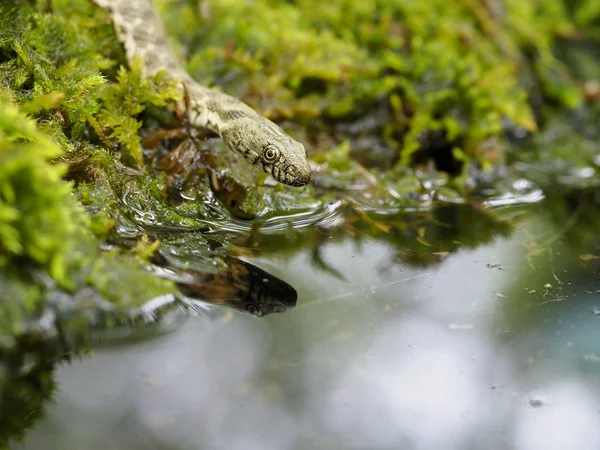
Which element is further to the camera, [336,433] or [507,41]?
[507,41]

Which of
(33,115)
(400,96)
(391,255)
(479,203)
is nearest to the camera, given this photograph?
(33,115)

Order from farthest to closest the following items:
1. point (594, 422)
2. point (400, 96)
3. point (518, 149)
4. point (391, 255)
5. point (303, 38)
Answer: point (518, 149)
point (400, 96)
point (303, 38)
point (391, 255)
point (594, 422)

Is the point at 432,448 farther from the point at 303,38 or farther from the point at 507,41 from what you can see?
the point at 507,41

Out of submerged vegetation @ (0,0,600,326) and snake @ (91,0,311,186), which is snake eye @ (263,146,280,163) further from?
submerged vegetation @ (0,0,600,326)

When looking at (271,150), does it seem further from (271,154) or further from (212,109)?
(212,109)

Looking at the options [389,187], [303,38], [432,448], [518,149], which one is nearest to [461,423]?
[432,448]

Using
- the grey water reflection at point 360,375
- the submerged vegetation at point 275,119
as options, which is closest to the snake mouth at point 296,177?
the submerged vegetation at point 275,119

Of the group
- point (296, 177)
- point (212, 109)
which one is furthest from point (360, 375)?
point (212, 109)

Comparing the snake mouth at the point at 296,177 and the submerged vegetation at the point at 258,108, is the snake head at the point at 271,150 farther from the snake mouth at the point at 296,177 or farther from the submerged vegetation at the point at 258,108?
the submerged vegetation at the point at 258,108
